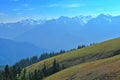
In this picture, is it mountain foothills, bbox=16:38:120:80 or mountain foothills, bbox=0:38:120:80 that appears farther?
mountain foothills, bbox=0:38:120:80

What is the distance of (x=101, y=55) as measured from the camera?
473 feet

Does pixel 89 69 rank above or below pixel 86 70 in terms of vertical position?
above

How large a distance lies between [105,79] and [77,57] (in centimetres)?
9451

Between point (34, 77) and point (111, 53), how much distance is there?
41662 mm

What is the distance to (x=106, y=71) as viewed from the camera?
3004 inches

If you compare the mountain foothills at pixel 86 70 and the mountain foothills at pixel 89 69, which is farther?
the mountain foothills at pixel 86 70

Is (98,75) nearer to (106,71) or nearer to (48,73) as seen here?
(106,71)

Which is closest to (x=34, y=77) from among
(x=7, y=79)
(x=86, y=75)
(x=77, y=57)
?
(x=7, y=79)

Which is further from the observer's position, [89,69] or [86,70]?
[86,70]

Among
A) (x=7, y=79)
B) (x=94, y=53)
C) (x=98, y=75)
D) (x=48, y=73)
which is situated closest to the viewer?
(x=98, y=75)

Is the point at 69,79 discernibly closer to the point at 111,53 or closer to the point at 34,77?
the point at 34,77

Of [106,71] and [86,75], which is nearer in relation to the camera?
[106,71]

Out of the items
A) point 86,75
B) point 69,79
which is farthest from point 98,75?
point 69,79

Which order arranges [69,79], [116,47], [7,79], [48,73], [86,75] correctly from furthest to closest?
[116,47]
[48,73]
[7,79]
[69,79]
[86,75]
